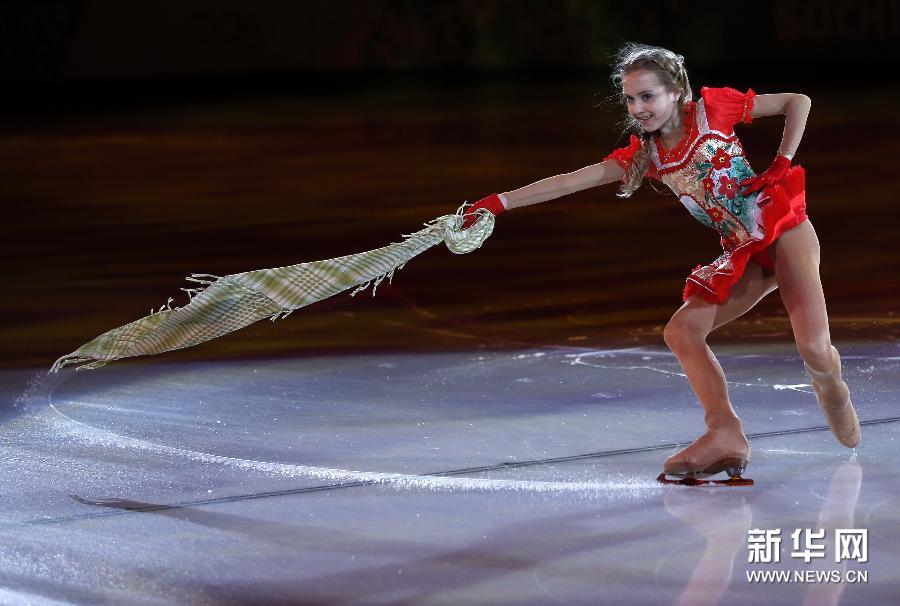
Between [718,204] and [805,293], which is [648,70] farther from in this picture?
[805,293]

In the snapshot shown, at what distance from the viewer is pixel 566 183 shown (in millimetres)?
5062

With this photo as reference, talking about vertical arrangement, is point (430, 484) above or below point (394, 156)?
below

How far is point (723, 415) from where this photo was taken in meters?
5.04

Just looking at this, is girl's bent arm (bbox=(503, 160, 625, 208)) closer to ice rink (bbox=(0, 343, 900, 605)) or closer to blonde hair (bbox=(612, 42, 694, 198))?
blonde hair (bbox=(612, 42, 694, 198))

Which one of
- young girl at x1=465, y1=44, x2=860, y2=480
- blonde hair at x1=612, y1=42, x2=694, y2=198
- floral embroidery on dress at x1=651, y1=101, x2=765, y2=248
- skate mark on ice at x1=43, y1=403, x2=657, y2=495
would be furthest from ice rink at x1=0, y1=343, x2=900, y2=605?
blonde hair at x1=612, y1=42, x2=694, y2=198

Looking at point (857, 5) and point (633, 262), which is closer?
point (633, 262)

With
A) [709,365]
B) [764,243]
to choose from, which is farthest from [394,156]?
[764,243]

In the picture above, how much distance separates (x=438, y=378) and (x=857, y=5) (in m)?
21.5

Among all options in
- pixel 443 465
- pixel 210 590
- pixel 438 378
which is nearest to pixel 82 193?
pixel 438 378

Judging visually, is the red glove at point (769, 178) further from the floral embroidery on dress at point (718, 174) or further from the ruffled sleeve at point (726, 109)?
the ruffled sleeve at point (726, 109)

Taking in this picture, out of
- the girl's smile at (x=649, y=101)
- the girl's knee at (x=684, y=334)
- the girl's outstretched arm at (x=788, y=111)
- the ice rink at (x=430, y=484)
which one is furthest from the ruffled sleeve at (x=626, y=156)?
the ice rink at (x=430, y=484)

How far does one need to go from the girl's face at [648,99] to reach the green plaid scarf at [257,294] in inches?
22.4

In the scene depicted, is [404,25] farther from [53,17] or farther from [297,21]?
[53,17]

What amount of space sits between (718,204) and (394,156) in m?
11.2
